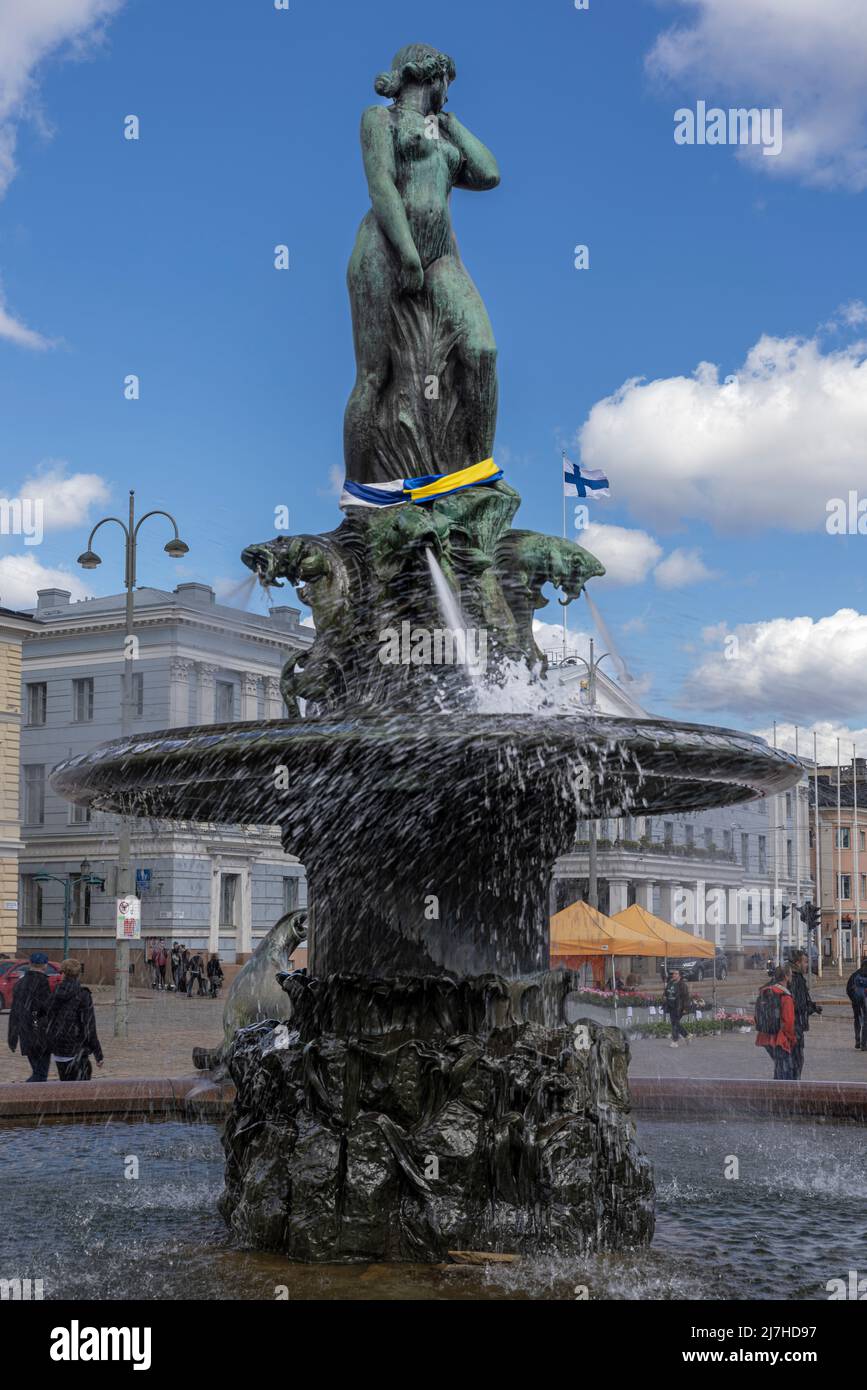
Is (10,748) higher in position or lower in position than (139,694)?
lower

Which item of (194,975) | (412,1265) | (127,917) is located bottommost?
(194,975)

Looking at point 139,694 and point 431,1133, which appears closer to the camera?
point 431,1133

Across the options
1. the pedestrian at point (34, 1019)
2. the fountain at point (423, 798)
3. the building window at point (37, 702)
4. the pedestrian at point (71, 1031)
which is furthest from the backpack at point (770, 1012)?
the building window at point (37, 702)

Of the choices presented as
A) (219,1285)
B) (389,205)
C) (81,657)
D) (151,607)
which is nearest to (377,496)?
(389,205)

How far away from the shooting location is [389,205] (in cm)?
743

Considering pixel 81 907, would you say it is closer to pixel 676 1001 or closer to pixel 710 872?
pixel 710 872

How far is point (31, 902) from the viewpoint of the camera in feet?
142

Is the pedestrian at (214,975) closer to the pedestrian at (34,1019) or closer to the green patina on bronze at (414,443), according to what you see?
the pedestrian at (34,1019)

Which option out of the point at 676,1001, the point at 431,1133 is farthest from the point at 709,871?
the point at 431,1133

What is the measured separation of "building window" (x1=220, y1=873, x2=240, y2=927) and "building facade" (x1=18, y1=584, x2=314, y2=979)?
5 centimetres

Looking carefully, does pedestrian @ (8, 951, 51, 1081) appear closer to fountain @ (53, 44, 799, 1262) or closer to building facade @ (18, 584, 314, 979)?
fountain @ (53, 44, 799, 1262)

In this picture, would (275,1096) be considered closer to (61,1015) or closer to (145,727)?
(61,1015)

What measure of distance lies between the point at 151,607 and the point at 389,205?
31072 mm

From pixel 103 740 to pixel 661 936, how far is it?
1369 centimetres
